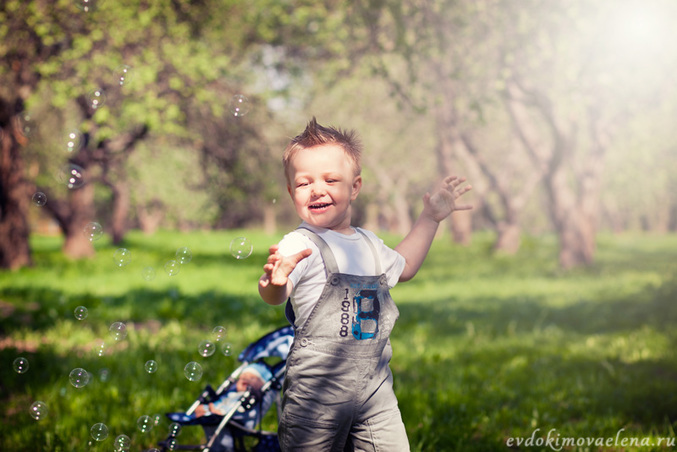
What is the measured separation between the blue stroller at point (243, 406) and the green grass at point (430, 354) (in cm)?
78

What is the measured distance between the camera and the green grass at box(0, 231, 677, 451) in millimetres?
4176

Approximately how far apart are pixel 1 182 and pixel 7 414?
10.6 metres

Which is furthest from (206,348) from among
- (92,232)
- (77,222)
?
(77,222)

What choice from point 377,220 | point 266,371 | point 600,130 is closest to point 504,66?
point 600,130

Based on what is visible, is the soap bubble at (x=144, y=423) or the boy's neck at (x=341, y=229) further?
the soap bubble at (x=144, y=423)

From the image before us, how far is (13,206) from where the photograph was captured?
13.7m

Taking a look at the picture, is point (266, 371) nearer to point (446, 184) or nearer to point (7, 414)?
point (446, 184)

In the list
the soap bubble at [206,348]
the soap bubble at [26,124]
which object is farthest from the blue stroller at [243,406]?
the soap bubble at [26,124]

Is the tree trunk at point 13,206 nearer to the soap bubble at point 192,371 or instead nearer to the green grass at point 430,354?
the green grass at point 430,354

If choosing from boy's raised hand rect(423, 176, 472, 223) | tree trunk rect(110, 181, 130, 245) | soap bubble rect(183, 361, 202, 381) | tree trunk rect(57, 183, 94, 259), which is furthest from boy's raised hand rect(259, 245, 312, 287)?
tree trunk rect(110, 181, 130, 245)

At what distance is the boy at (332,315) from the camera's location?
246 cm

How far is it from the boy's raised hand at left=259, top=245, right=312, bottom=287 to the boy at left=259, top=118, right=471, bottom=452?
4cm

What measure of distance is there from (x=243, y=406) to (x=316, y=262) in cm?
112

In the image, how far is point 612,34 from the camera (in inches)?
467
